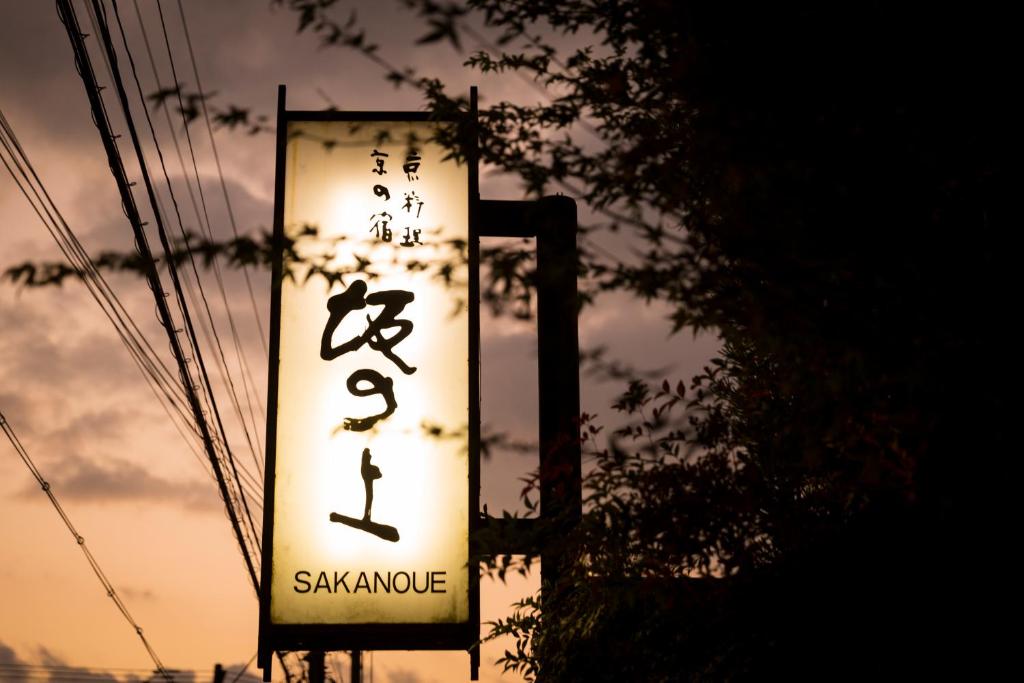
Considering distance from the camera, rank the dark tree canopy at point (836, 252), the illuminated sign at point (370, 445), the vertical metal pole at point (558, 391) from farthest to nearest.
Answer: the illuminated sign at point (370, 445)
the vertical metal pole at point (558, 391)
the dark tree canopy at point (836, 252)

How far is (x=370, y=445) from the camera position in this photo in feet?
25.5

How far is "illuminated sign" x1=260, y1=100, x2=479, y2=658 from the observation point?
754cm

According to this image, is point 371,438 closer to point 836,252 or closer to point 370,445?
point 370,445

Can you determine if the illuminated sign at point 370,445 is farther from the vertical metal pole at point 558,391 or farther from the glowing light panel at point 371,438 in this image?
the vertical metal pole at point 558,391

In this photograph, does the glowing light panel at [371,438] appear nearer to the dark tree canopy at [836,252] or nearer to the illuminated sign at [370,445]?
the illuminated sign at [370,445]

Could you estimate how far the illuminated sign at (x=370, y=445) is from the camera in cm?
754

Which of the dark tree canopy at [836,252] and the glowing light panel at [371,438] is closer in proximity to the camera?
the dark tree canopy at [836,252]

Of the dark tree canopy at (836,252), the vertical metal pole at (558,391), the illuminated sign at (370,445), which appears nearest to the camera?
the dark tree canopy at (836,252)

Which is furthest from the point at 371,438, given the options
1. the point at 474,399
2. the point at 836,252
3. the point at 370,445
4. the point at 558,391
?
the point at 836,252

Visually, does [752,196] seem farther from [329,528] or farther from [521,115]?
[329,528]

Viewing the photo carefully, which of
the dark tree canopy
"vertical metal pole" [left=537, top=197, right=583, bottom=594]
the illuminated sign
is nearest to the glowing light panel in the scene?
the illuminated sign

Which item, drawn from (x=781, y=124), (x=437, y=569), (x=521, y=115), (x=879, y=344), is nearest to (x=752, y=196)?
(x=781, y=124)

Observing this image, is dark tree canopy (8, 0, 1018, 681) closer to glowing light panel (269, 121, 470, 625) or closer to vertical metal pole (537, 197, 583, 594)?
vertical metal pole (537, 197, 583, 594)

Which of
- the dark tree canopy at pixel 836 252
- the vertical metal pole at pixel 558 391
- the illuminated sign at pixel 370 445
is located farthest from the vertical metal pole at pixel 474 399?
the dark tree canopy at pixel 836 252
